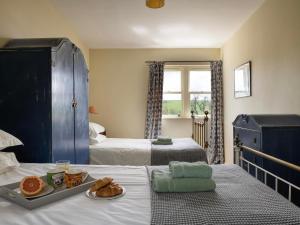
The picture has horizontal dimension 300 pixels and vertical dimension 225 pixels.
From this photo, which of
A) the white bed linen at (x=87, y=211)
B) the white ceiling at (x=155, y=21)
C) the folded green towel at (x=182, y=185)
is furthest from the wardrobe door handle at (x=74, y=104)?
the folded green towel at (x=182, y=185)

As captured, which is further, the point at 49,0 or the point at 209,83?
the point at 209,83

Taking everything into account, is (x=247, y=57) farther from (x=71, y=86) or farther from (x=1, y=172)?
(x=1, y=172)

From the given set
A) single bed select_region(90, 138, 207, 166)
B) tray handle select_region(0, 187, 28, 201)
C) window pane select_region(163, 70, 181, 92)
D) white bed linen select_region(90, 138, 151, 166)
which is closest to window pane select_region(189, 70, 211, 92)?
window pane select_region(163, 70, 181, 92)

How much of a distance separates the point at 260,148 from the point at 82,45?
136 inches

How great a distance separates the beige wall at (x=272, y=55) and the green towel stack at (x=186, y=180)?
1522 mm

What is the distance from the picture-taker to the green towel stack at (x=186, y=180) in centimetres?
120

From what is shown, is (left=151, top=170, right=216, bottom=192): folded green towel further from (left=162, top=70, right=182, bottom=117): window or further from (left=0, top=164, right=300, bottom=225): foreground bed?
(left=162, top=70, right=182, bottom=117): window

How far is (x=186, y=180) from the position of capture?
123cm

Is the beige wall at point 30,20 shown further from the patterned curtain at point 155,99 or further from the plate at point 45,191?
the patterned curtain at point 155,99

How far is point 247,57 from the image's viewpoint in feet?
11.4

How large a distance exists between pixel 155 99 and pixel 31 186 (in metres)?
3.59

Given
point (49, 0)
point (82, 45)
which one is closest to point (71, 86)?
point (49, 0)

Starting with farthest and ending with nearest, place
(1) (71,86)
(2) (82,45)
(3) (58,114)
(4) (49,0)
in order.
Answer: (2) (82,45) → (4) (49,0) → (1) (71,86) → (3) (58,114)

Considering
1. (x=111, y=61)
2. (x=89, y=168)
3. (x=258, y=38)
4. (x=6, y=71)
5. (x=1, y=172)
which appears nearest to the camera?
(x=1, y=172)
